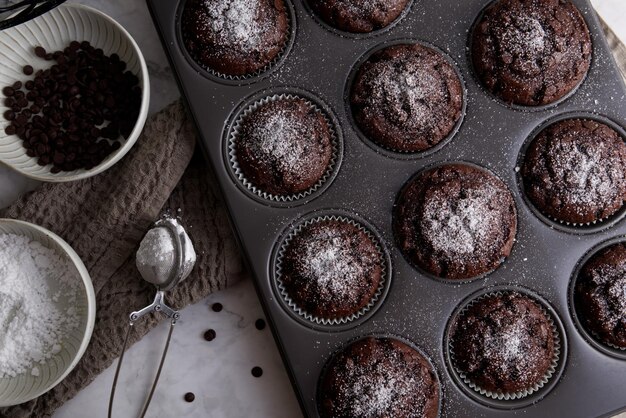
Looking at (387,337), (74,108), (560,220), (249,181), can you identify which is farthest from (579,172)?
(74,108)

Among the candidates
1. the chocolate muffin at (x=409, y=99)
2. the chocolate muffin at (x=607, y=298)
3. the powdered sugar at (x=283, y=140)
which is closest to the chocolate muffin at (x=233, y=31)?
the powdered sugar at (x=283, y=140)

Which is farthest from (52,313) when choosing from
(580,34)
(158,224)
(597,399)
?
(580,34)

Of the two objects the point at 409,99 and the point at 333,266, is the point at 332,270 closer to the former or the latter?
the point at 333,266

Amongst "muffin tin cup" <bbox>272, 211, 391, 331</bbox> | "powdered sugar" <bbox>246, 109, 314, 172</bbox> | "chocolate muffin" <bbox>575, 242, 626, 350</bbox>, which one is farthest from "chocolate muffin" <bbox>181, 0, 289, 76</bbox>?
"chocolate muffin" <bbox>575, 242, 626, 350</bbox>

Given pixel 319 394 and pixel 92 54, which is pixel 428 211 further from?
pixel 92 54

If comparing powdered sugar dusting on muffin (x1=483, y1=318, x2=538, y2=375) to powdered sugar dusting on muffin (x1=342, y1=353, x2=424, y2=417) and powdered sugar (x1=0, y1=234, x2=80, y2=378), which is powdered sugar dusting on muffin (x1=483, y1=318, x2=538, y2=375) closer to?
powdered sugar dusting on muffin (x1=342, y1=353, x2=424, y2=417)
